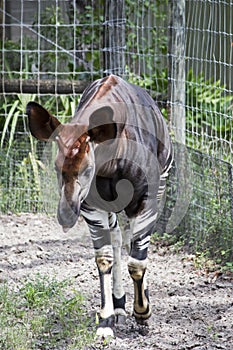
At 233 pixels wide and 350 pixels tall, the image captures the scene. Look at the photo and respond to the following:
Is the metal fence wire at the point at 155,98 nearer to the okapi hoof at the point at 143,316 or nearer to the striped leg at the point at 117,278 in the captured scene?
the striped leg at the point at 117,278

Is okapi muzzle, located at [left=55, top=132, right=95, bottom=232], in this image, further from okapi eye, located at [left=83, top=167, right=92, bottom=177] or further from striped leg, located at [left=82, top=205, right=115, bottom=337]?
striped leg, located at [left=82, top=205, right=115, bottom=337]

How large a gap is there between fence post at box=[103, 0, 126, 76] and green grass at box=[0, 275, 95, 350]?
2.56m

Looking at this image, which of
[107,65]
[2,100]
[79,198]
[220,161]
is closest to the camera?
[79,198]

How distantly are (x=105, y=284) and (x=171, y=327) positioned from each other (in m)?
0.49

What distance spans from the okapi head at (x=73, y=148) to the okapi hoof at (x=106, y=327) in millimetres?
817

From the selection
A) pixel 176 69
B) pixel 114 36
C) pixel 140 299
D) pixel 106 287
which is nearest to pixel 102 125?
pixel 106 287

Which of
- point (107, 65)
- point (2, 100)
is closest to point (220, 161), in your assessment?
point (107, 65)

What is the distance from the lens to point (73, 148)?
381 centimetres

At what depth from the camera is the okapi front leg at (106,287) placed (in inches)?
173

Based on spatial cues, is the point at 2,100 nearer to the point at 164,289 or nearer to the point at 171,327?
the point at 164,289

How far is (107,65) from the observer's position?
7230mm

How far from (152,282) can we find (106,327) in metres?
1.26

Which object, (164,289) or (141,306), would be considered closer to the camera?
(141,306)

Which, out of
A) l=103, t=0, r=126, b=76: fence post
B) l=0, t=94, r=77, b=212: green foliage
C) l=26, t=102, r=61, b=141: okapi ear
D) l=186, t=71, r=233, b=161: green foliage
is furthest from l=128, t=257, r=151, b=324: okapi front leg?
l=0, t=94, r=77, b=212: green foliage
